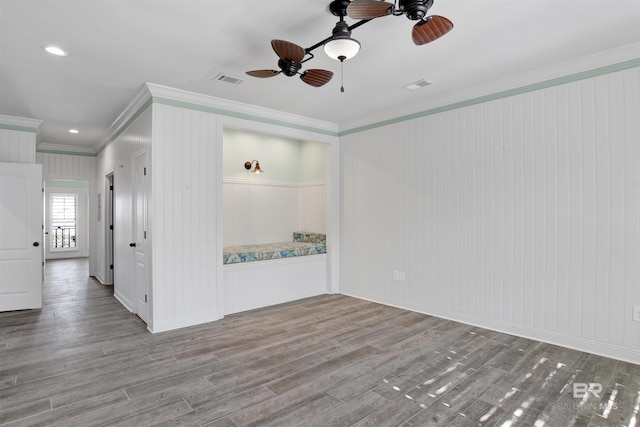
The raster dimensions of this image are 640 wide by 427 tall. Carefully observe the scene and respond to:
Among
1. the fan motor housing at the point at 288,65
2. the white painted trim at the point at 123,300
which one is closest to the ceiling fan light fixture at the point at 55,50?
the fan motor housing at the point at 288,65

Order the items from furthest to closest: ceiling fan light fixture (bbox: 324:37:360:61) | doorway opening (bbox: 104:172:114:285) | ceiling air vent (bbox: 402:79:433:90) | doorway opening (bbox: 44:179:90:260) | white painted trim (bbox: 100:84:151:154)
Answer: doorway opening (bbox: 44:179:90:260)
doorway opening (bbox: 104:172:114:285)
white painted trim (bbox: 100:84:151:154)
ceiling air vent (bbox: 402:79:433:90)
ceiling fan light fixture (bbox: 324:37:360:61)

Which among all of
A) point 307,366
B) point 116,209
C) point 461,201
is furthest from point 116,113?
point 461,201

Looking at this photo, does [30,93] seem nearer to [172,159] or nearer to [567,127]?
[172,159]

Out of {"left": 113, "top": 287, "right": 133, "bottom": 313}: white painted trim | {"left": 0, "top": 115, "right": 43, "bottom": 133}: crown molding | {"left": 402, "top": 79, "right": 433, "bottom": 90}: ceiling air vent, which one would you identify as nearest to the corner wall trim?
{"left": 402, "top": 79, "right": 433, "bottom": 90}: ceiling air vent

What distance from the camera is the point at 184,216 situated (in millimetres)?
4227

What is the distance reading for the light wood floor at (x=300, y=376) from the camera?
2.34 meters

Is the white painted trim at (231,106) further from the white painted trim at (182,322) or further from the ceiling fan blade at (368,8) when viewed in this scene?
the ceiling fan blade at (368,8)

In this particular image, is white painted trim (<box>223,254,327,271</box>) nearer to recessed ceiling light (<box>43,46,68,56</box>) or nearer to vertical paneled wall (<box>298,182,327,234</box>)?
vertical paneled wall (<box>298,182,327,234</box>)

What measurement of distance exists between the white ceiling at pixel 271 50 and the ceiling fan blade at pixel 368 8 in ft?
1.61

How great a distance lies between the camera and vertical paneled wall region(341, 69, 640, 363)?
10.5ft

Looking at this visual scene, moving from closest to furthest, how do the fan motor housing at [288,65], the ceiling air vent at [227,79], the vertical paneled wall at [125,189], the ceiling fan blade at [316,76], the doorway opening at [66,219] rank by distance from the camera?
the fan motor housing at [288,65] → the ceiling fan blade at [316,76] → the ceiling air vent at [227,79] → the vertical paneled wall at [125,189] → the doorway opening at [66,219]

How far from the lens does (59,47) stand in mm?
3051

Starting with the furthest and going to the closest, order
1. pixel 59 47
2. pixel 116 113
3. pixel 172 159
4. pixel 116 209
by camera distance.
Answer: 1. pixel 116 209
2. pixel 116 113
3. pixel 172 159
4. pixel 59 47

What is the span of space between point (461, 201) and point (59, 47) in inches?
175
